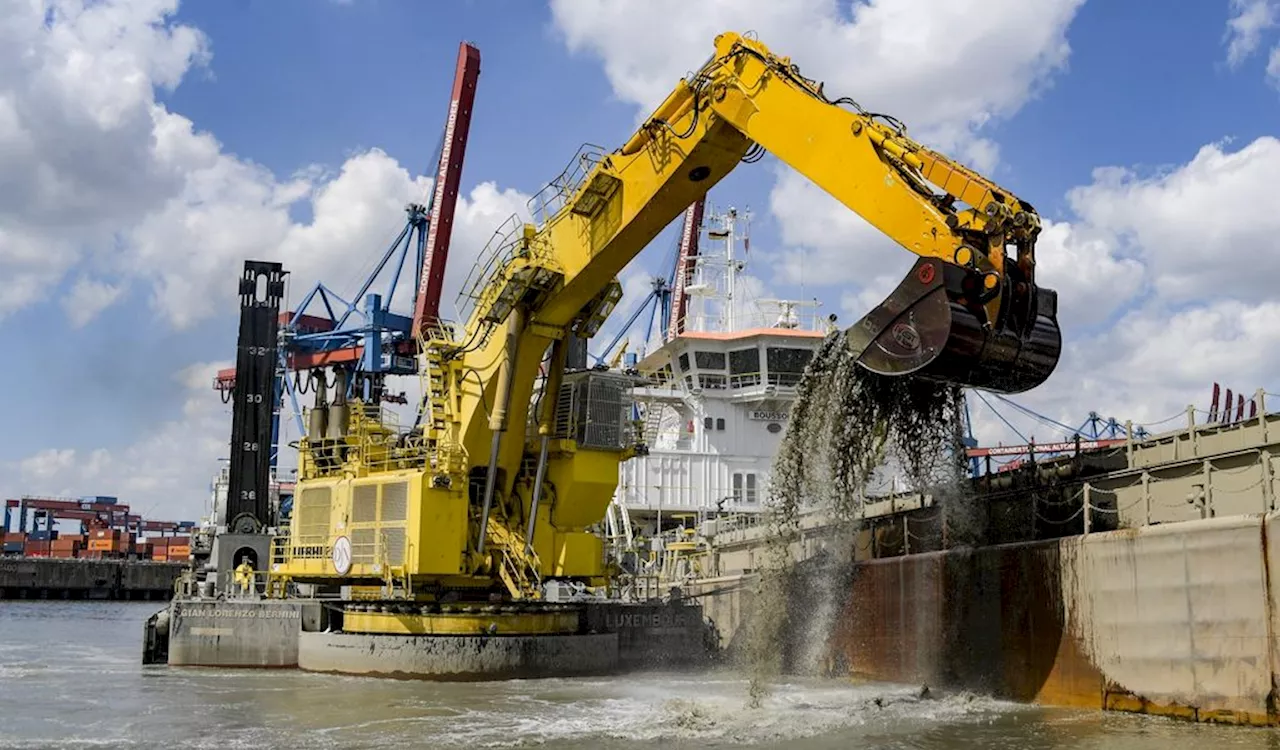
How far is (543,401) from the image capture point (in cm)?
2319

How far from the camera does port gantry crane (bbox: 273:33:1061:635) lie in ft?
52.5

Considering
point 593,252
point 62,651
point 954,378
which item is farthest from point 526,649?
point 62,651

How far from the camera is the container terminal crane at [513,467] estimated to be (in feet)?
60.8

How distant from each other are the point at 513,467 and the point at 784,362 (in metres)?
15.1

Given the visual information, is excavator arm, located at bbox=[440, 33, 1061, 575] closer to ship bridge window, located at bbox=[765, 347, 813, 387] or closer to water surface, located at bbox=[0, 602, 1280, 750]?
water surface, located at bbox=[0, 602, 1280, 750]

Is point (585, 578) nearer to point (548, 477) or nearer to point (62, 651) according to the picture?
point (548, 477)

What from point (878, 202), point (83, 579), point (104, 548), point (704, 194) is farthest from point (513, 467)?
point (104, 548)

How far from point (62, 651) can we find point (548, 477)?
51.1ft

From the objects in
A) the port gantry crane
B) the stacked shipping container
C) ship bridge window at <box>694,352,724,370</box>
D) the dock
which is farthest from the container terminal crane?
the stacked shipping container

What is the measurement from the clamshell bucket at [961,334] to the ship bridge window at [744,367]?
72.2ft

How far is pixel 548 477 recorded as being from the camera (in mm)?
23328

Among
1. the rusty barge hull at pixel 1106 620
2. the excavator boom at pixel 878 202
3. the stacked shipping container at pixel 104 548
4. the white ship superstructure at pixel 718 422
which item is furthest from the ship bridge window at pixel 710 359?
the stacked shipping container at pixel 104 548

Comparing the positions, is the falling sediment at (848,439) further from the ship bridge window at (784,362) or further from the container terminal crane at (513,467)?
the ship bridge window at (784,362)

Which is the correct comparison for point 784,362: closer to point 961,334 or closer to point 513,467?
point 513,467
